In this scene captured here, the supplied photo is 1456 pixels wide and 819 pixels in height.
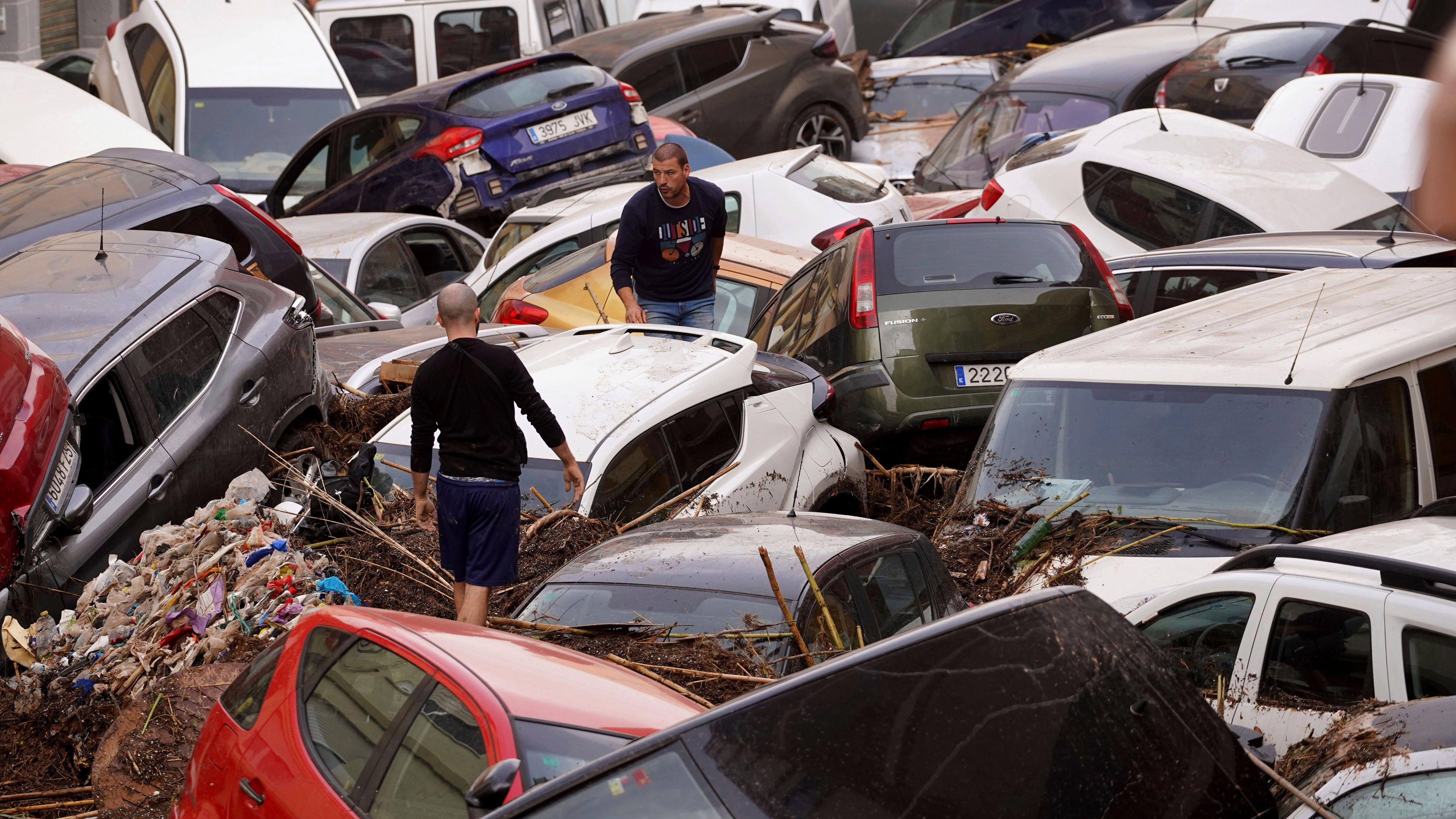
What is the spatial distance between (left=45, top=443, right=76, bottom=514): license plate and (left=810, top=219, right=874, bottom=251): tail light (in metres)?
5.98

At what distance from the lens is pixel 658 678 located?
403cm

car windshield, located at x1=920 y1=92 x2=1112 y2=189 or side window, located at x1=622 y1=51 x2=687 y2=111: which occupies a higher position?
side window, located at x1=622 y1=51 x2=687 y2=111

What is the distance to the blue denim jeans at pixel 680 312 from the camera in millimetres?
9031

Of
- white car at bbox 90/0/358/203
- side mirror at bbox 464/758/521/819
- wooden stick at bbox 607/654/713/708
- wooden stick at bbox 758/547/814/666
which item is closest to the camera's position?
side mirror at bbox 464/758/521/819

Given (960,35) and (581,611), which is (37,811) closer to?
(581,611)

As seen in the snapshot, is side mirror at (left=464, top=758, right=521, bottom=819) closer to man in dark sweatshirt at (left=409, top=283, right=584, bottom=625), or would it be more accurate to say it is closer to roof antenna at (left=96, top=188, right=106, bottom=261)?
man in dark sweatshirt at (left=409, top=283, right=584, bottom=625)

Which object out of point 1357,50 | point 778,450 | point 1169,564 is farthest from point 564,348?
point 1357,50

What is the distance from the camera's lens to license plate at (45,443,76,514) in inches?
227

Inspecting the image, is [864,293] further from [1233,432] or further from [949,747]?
[949,747]

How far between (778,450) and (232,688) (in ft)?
12.4

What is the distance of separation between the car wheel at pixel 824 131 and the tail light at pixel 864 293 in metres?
8.17

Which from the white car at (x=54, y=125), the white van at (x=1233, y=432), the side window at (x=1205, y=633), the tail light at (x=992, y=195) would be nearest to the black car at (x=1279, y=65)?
the tail light at (x=992, y=195)

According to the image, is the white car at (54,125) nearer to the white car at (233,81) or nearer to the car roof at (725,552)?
the white car at (233,81)

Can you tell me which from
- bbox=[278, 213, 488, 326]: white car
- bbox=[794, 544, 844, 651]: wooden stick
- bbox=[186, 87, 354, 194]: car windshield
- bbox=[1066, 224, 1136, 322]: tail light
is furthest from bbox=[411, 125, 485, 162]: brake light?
bbox=[794, 544, 844, 651]: wooden stick
